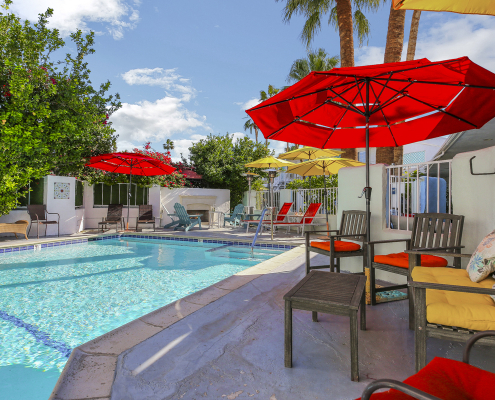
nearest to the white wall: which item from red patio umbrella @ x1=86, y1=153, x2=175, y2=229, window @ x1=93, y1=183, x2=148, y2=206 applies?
window @ x1=93, y1=183, x2=148, y2=206

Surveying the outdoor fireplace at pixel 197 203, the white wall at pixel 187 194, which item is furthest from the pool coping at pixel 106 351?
the outdoor fireplace at pixel 197 203

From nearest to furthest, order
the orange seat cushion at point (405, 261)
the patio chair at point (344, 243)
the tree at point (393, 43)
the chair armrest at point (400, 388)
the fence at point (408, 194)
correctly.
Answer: the chair armrest at point (400, 388), the orange seat cushion at point (405, 261), the patio chair at point (344, 243), the fence at point (408, 194), the tree at point (393, 43)

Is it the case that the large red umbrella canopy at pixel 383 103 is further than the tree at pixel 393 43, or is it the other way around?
the tree at pixel 393 43

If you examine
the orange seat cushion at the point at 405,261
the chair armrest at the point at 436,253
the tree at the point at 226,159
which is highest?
the tree at the point at 226,159

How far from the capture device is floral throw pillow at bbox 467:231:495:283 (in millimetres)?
1870

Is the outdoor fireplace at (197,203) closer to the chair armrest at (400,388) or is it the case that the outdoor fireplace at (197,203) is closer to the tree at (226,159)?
the tree at (226,159)

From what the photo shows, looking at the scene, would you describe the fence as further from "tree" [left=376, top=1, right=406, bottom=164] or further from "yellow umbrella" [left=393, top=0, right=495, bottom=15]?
"yellow umbrella" [left=393, top=0, right=495, bottom=15]

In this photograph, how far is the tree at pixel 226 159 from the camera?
46.1ft

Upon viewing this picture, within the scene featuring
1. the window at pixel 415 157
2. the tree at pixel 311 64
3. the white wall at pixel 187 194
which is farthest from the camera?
the window at pixel 415 157

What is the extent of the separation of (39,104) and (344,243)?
905cm

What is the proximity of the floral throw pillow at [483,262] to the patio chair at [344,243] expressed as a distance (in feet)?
4.53

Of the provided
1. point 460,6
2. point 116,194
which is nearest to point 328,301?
point 460,6

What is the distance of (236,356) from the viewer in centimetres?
191

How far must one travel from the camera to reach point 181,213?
10.1 meters
